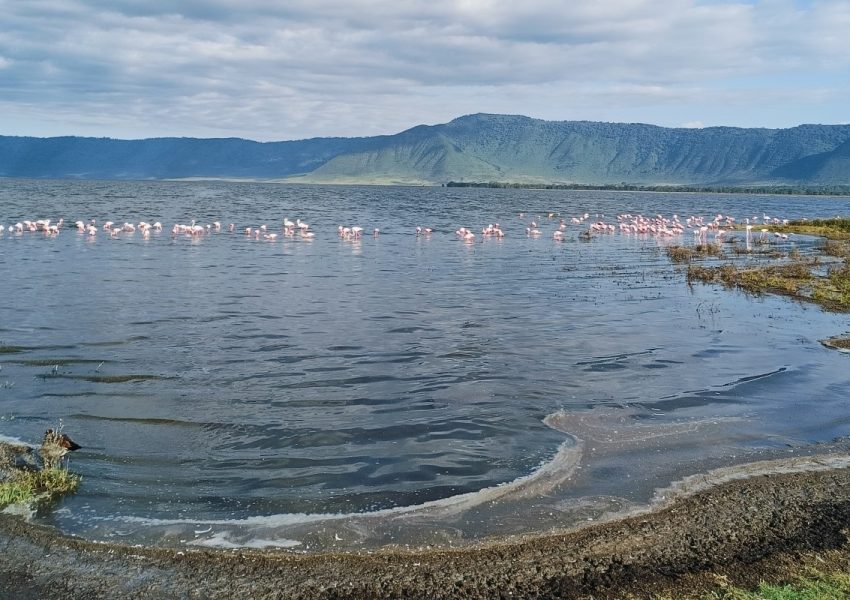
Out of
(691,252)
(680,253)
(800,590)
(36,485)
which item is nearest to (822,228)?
(691,252)

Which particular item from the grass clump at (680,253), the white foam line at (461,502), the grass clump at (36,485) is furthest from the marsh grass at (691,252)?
the grass clump at (36,485)

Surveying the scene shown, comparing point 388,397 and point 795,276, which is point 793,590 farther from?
point 795,276

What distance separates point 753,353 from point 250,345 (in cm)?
1122

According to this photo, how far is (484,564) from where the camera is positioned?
7141 millimetres

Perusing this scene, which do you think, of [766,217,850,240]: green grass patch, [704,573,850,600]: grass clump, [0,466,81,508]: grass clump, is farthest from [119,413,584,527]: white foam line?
[766,217,850,240]: green grass patch

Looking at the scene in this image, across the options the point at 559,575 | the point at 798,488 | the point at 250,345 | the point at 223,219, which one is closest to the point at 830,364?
the point at 798,488

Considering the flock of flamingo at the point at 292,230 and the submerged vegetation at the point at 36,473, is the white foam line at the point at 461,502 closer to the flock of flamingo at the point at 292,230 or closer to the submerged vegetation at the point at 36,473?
the submerged vegetation at the point at 36,473

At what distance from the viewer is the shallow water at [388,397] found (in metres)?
8.66

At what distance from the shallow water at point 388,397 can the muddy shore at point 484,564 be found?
17.8 inches

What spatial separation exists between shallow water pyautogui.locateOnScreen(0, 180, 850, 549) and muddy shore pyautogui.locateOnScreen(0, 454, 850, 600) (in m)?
0.45

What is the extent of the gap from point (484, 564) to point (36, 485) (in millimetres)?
5508

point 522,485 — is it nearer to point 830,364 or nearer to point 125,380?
point 125,380

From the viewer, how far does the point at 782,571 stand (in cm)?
672

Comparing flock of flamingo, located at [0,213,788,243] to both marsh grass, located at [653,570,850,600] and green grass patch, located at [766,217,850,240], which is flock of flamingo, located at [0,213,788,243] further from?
marsh grass, located at [653,570,850,600]
